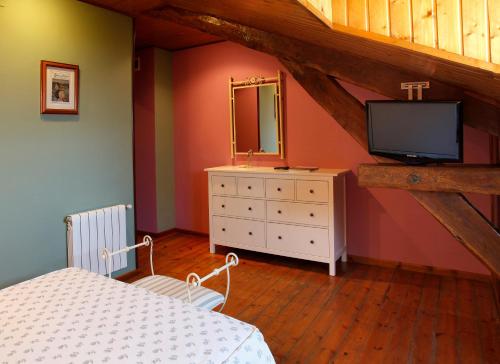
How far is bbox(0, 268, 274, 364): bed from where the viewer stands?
1.19 metres

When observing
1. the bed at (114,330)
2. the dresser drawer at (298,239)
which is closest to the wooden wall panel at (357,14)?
the bed at (114,330)

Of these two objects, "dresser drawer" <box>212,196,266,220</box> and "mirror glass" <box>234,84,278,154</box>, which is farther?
"mirror glass" <box>234,84,278,154</box>

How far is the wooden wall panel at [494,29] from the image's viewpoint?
4.75ft

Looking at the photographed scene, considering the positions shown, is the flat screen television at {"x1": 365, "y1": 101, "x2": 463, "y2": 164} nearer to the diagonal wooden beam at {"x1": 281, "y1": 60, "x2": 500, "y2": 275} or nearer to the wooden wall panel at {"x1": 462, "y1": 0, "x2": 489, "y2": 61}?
the diagonal wooden beam at {"x1": 281, "y1": 60, "x2": 500, "y2": 275}

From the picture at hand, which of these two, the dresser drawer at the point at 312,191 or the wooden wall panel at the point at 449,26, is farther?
the dresser drawer at the point at 312,191

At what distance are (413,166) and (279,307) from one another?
1.48m

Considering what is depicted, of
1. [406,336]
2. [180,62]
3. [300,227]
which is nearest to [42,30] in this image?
[180,62]

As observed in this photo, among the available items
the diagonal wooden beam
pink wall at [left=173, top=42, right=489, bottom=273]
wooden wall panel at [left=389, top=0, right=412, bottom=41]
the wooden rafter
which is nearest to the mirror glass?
pink wall at [left=173, top=42, right=489, bottom=273]

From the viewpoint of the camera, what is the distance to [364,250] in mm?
3715

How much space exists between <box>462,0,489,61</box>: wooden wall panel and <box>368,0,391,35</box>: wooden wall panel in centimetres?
30

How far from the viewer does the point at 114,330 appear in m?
1.33

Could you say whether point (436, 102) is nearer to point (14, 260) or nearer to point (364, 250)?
→ point (364, 250)

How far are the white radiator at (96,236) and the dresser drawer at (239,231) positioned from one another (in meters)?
1.08

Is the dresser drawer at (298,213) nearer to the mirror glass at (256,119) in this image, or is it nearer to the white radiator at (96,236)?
the mirror glass at (256,119)
